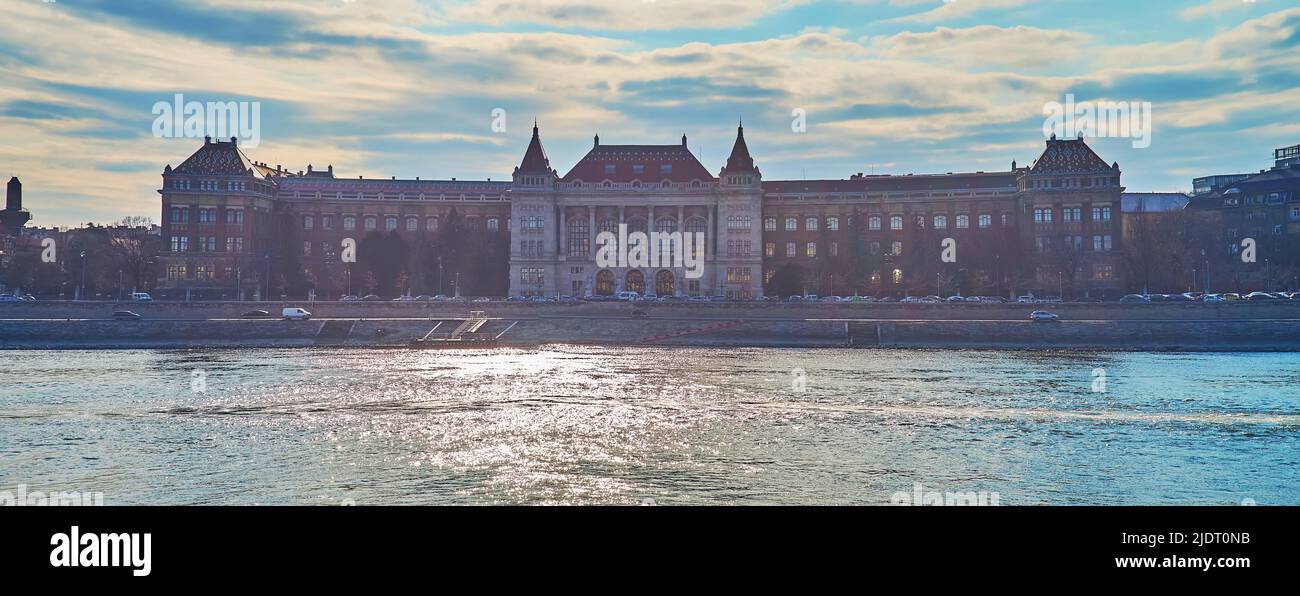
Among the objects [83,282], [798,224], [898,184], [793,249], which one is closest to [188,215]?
[83,282]

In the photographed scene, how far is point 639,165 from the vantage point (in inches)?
4663

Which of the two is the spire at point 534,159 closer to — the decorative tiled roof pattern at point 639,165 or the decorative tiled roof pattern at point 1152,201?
the decorative tiled roof pattern at point 639,165

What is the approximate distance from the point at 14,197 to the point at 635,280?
368ft

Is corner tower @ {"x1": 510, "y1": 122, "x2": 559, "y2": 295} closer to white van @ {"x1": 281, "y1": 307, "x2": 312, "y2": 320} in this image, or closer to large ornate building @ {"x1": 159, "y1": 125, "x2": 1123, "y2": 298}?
large ornate building @ {"x1": 159, "y1": 125, "x2": 1123, "y2": 298}

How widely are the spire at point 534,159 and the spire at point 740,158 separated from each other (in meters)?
22.0

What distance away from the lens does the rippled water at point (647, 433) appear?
68.2 feet

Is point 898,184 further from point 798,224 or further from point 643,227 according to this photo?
point 643,227

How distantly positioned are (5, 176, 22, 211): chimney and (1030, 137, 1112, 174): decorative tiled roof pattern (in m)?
155

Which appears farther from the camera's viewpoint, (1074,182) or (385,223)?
(385,223)

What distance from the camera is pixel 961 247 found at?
111m

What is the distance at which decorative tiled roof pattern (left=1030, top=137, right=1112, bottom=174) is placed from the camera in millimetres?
109500
